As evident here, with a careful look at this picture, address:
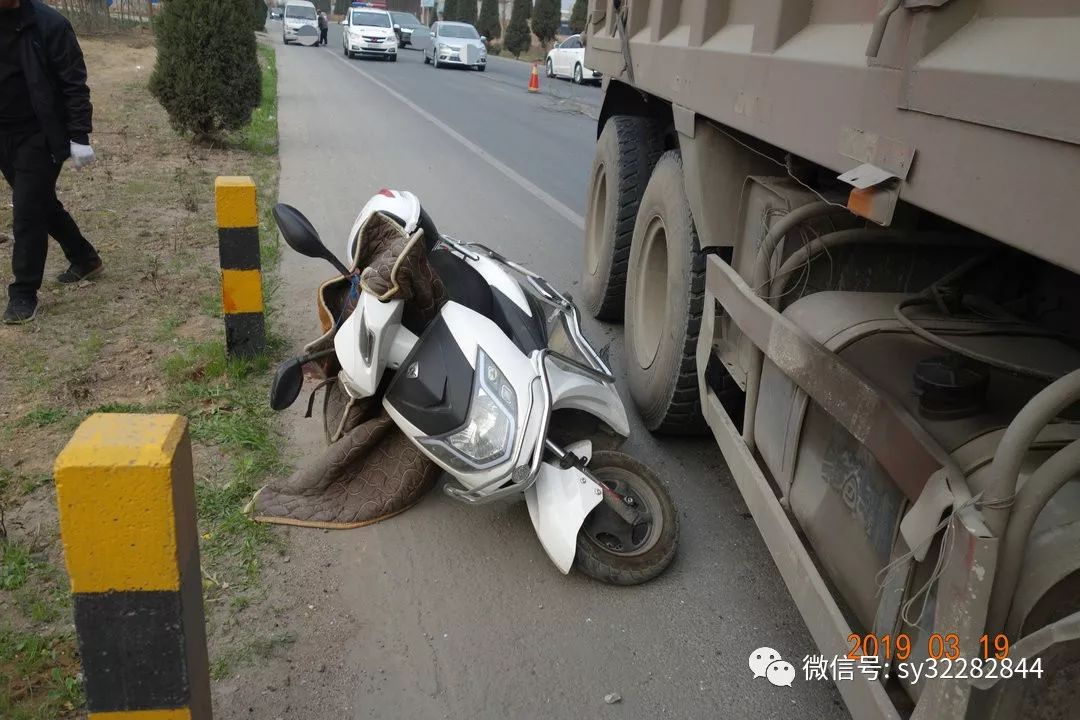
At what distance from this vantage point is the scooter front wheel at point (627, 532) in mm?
3072

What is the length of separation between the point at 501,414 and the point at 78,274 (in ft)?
13.8

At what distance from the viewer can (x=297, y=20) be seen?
119ft

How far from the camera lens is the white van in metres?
36.1

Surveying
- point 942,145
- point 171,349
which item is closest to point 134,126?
point 171,349

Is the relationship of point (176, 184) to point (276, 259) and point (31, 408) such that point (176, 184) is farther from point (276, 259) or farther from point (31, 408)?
point (31, 408)

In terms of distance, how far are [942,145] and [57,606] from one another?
9.27 ft

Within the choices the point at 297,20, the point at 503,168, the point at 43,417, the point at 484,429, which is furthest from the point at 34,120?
the point at 297,20

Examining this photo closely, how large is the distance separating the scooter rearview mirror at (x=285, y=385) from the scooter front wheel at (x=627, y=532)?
1.06 metres

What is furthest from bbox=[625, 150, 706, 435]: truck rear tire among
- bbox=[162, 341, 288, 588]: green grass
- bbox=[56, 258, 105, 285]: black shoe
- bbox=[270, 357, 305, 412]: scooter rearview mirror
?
bbox=[56, 258, 105, 285]: black shoe

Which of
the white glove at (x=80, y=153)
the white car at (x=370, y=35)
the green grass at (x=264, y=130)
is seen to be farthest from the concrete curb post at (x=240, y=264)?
the white car at (x=370, y=35)

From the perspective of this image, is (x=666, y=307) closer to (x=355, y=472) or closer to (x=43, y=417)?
(x=355, y=472)

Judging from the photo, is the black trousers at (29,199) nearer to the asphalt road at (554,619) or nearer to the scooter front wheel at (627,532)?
the asphalt road at (554,619)

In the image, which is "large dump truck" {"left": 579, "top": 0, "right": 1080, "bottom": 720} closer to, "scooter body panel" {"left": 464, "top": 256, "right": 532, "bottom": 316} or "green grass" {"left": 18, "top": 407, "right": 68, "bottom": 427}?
"scooter body panel" {"left": 464, "top": 256, "right": 532, "bottom": 316}

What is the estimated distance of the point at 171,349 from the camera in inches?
195
